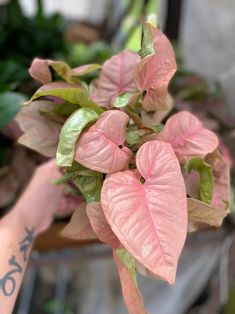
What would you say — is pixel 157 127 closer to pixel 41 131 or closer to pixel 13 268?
pixel 41 131

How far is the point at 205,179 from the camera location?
56cm

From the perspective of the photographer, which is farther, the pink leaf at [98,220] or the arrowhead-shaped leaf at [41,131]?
the arrowhead-shaped leaf at [41,131]

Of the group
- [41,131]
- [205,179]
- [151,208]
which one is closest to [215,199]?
[205,179]

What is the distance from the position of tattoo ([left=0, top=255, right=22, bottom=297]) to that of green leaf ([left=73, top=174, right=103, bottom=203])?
164mm

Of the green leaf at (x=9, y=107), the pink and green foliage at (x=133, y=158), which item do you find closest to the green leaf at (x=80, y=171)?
the pink and green foliage at (x=133, y=158)

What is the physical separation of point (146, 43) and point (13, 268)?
35 cm

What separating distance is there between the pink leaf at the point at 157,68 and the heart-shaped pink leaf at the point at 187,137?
58 millimetres

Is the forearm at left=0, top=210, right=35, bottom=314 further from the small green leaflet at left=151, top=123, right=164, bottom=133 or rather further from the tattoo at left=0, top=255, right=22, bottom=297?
the small green leaflet at left=151, top=123, right=164, bottom=133

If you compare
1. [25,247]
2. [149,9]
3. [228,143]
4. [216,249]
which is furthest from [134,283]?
[149,9]

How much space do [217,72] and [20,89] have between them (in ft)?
1.73

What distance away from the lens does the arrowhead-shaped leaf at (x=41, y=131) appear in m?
0.64

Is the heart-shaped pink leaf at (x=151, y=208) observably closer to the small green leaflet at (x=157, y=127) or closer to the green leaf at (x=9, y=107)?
the small green leaflet at (x=157, y=127)

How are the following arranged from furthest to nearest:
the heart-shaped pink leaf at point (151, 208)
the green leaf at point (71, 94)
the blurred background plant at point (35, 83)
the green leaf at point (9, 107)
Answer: the blurred background plant at point (35, 83) → the green leaf at point (9, 107) → the green leaf at point (71, 94) → the heart-shaped pink leaf at point (151, 208)

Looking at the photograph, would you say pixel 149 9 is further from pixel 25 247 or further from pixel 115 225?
pixel 115 225
